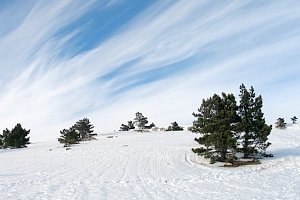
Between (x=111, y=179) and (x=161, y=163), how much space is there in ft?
34.8

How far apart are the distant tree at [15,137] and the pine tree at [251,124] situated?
44220 mm

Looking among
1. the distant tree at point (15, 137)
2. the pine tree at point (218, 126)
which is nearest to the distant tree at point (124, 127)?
the distant tree at point (15, 137)

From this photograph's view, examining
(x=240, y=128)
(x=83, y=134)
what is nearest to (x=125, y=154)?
(x=240, y=128)

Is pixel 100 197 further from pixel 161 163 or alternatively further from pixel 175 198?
pixel 161 163

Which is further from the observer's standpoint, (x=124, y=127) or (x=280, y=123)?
(x=124, y=127)

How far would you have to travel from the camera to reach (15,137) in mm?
64312

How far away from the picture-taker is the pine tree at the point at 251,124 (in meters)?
33.9

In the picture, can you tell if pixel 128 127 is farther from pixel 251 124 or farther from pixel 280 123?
pixel 251 124

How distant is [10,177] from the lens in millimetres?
24375

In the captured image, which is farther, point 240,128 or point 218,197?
point 240,128

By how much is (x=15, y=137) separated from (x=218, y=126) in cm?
4430

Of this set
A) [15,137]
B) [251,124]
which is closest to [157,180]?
[251,124]

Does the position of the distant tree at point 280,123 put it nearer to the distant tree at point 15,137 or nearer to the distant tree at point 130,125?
the distant tree at point 130,125

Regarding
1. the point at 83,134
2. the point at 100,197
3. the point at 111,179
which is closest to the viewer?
the point at 100,197
